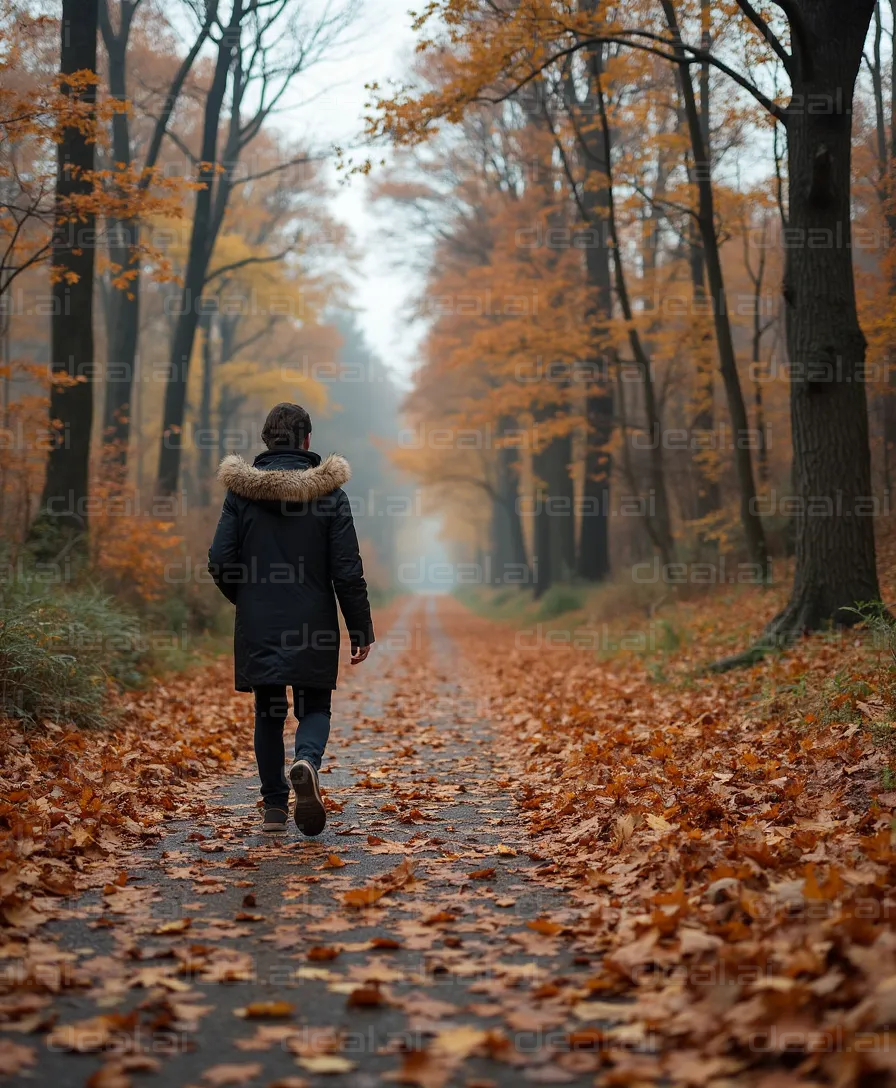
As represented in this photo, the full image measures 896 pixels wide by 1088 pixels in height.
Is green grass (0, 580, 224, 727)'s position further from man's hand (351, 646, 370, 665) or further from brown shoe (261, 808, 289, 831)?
man's hand (351, 646, 370, 665)

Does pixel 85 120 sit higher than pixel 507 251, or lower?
lower

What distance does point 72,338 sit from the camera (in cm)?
1099

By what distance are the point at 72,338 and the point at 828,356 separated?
8.08m

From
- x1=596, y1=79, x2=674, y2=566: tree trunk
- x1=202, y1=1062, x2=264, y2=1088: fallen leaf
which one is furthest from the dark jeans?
x1=596, y1=79, x2=674, y2=566: tree trunk

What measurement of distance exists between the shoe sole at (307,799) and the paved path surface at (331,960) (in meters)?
0.12

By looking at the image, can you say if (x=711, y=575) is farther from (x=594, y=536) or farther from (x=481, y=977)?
(x=481, y=977)

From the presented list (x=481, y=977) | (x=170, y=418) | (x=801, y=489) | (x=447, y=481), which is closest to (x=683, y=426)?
(x=447, y=481)

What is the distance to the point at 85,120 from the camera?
346 inches

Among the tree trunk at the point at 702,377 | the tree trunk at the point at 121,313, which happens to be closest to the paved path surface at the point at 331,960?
the tree trunk at the point at 121,313

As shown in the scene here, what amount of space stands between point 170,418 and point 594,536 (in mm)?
9255

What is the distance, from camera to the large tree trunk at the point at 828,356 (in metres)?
8.13

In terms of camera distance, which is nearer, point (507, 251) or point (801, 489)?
point (801, 489)

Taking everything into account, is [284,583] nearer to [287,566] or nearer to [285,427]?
[287,566]

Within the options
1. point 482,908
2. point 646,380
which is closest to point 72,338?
point 646,380
